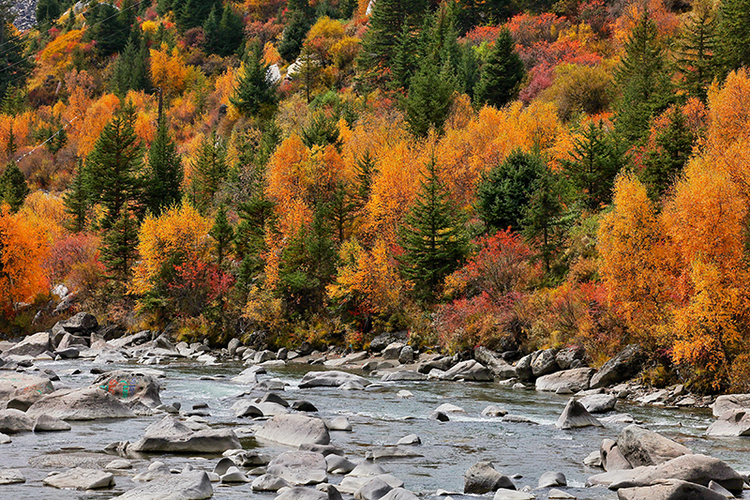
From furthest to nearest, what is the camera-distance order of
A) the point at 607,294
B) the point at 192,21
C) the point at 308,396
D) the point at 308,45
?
the point at 192,21 < the point at 308,45 < the point at 607,294 < the point at 308,396

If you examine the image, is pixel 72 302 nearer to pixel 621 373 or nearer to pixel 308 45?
pixel 621 373

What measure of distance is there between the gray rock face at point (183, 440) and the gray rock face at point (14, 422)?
4.71 metres

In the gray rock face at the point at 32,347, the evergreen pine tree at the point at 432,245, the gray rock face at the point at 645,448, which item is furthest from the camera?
the evergreen pine tree at the point at 432,245

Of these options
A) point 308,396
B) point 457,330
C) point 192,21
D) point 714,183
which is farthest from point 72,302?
point 192,21

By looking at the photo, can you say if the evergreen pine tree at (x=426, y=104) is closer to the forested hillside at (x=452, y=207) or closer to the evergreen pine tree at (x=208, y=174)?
the forested hillside at (x=452, y=207)

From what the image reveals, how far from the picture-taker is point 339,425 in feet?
81.7

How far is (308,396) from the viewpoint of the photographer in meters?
33.0

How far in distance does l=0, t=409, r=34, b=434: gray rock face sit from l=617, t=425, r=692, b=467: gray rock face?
17812mm

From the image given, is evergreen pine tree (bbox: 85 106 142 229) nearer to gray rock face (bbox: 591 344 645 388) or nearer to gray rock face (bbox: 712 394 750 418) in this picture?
gray rock face (bbox: 591 344 645 388)

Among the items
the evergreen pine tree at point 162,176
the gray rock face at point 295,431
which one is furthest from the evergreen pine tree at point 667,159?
the evergreen pine tree at point 162,176

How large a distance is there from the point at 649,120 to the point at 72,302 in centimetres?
5398

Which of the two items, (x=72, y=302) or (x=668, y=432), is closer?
(x=668, y=432)

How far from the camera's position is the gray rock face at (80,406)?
25078 millimetres

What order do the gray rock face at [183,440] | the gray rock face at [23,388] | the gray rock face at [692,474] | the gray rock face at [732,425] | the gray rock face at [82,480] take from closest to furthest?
the gray rock face at [82,480], the gray rock face at [692,474], the gray rock face at [183,440], the gray rock face at [732,425], the gray rock face at [23,388]
